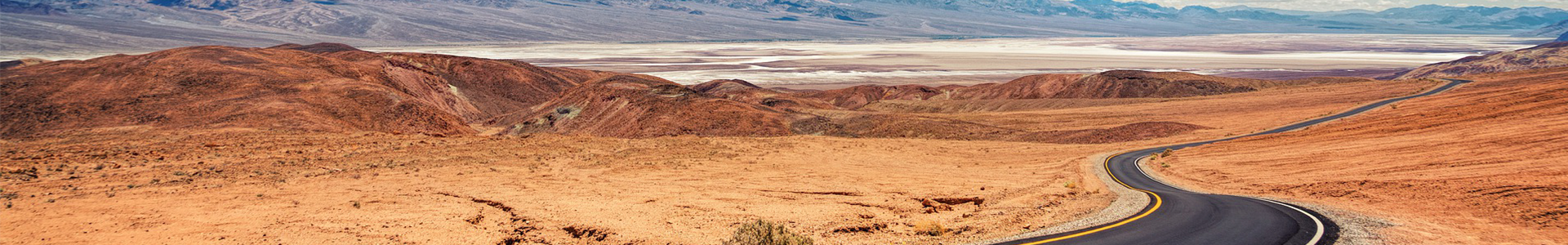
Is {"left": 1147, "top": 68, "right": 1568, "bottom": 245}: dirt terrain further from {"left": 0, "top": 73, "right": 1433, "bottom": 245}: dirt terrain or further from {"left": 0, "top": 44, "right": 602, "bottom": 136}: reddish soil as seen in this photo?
{"left": 0, "top": 44, "right": 602, "bottom": 136}: reddish soil

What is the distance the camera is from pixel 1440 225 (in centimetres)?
1441

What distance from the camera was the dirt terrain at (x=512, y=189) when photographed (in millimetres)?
13680

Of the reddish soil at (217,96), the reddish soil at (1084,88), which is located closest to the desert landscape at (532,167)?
the reddish soil at (217,96)

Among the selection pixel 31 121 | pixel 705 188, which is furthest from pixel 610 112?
pixel 705 188

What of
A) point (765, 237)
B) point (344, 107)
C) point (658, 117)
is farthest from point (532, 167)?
point (344, 107)

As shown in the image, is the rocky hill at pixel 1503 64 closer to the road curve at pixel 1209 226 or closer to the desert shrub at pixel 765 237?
the road curve at pixel 1209 226

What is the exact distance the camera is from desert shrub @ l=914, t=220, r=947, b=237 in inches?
530

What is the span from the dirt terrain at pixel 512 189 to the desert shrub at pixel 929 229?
52mm

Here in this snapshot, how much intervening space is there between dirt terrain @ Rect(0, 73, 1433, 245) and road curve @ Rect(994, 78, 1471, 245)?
3.63 ft

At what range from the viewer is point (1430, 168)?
69.8 ft

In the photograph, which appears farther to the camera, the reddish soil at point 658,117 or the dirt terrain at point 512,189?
the reddish soil at point 658,117

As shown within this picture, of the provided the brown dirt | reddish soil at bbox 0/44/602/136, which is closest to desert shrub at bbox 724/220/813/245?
the brown dirt

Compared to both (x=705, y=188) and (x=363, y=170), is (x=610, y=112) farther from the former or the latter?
(x=705, y=188)

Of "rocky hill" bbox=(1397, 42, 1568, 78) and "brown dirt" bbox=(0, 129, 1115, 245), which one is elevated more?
"rocky hill" bbox=(1397, 42, 1568, 78)
